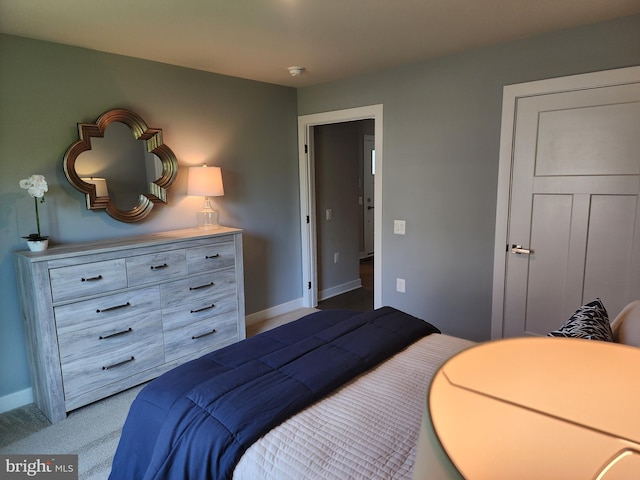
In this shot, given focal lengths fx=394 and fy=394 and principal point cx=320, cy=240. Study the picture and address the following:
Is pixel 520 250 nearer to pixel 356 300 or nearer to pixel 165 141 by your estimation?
pixel 356 300

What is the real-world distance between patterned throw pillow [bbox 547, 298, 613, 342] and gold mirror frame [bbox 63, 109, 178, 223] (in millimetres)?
2876

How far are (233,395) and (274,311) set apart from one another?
9.27 feet

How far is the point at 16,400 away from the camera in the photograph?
8.66 ft

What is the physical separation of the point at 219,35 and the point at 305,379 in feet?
7.11

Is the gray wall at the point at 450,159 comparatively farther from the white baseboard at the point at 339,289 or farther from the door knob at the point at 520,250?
the white baseboard at the point at 339,289

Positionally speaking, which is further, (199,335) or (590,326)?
(199,335)

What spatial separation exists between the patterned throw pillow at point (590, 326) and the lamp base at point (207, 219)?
277 cm

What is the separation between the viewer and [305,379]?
5.03 ft

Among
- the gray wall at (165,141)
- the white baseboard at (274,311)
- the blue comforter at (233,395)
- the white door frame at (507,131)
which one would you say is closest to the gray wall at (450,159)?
the white door frame at (507,131)

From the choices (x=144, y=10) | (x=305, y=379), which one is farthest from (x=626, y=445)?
(x=144, y=10)

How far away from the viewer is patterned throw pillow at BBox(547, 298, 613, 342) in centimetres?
129

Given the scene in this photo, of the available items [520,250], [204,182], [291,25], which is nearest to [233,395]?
[291,25]

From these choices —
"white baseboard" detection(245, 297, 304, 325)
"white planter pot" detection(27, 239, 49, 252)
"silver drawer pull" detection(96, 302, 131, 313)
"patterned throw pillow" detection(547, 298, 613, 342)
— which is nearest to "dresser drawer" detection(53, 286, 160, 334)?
"silver drawer pull" detection(96, 302, 131, 313)

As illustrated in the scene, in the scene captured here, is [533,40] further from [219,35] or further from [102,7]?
[102,7]
